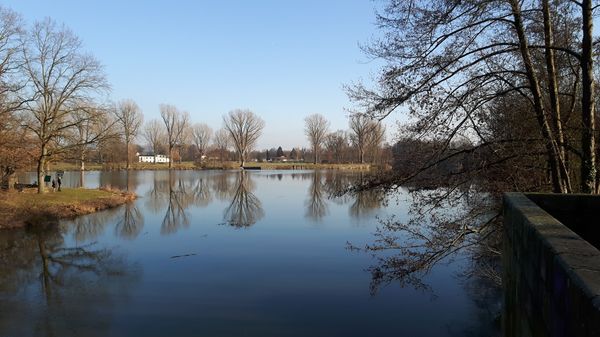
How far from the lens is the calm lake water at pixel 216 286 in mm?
9594

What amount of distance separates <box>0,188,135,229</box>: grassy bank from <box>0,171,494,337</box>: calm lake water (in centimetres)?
149

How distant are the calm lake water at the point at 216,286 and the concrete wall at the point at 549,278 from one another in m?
5.12

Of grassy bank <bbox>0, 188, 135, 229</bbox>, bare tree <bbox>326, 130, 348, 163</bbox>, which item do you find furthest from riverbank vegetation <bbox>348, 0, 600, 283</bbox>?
bare tree <bbox>326, 130, 348, 163</bbox>

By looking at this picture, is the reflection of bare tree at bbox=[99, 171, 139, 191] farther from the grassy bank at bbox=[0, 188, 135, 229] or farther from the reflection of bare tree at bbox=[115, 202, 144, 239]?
the reflection of bare tree at bbox=[115, 202, 144, 239]

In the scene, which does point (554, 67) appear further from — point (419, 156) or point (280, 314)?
point (280, 314)

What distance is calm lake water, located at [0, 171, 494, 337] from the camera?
9.59 meters

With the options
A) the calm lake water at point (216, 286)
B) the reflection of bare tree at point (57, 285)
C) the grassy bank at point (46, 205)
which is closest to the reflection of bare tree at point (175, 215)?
the calm lake water at point (216, 286)

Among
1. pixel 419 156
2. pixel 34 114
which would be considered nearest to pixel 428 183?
pixel 419 156

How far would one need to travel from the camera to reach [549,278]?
2.92 meters

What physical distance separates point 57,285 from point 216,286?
4.41 meters

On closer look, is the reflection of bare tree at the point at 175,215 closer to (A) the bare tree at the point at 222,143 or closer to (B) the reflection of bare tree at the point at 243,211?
(B) the reflection of bare tree at the point at 243,211

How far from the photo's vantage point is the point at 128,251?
16.9 meters

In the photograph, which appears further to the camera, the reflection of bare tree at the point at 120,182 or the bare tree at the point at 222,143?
the bare tree at the point at 222,143

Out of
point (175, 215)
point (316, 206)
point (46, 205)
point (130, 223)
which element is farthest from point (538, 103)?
point (46, 205)
